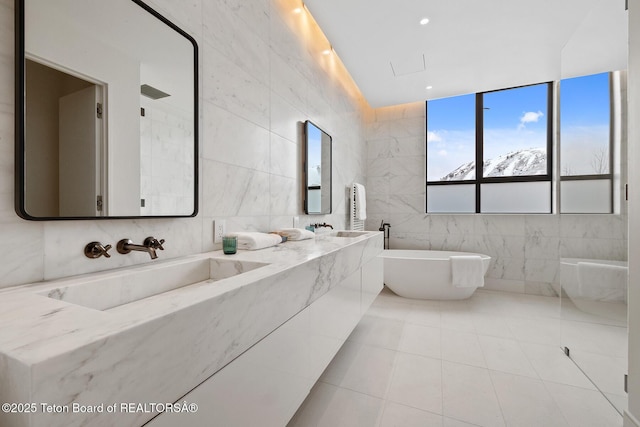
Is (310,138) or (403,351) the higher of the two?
(310,138)

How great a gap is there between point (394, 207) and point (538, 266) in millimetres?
1840

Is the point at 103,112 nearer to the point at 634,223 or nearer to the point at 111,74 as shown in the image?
the point at 111,74

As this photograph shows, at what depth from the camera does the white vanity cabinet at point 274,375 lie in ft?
2.12

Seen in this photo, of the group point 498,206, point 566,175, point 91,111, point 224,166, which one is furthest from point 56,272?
point 498,206

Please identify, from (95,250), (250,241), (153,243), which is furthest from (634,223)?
(95,250)

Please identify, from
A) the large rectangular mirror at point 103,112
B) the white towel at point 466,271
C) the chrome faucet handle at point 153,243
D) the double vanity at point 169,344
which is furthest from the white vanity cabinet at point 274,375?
the white towel at point 466,271

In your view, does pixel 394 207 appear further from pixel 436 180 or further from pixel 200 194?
pixel 200 194

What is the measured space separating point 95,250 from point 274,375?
2.31 ft

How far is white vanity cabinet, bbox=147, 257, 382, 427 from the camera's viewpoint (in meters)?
0.65

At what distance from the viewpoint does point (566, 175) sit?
227 centimetres

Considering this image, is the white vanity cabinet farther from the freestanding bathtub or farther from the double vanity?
the freestanding bathtub

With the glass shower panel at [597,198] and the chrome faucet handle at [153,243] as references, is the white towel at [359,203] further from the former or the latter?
the chrome faucet handle at [153,243]

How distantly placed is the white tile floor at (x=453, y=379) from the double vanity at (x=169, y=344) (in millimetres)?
422

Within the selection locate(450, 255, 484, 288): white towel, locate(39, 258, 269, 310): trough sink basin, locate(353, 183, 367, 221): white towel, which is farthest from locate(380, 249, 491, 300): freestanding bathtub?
locate(39, 258, 269, 310): trough sink basin
